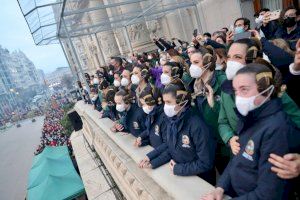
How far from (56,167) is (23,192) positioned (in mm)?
11785

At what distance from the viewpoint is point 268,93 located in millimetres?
1959

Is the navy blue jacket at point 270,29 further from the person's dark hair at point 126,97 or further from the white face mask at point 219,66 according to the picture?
the person's dark hair at point 126,97

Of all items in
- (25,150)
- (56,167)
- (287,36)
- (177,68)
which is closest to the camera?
(177,68)

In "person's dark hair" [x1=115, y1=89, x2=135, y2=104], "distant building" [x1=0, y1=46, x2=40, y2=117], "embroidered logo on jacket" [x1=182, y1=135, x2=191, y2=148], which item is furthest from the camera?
"distant building" [x1=0, y1=46, x2=40, y2=117]

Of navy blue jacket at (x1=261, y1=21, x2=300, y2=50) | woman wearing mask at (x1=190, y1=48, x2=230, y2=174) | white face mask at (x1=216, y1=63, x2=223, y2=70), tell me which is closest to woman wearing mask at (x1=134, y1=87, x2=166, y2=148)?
woman wearing mask at (x1=190, y1=48, x2=230, y2=174)

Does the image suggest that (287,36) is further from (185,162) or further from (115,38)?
(115,38)

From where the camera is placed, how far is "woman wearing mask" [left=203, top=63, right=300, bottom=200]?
1.74 metres

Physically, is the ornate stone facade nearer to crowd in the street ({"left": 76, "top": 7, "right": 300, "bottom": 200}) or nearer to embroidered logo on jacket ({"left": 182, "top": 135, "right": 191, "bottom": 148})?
crowd in the street ({"left": 76, "top": 7, "right": 300, "bottom": 200})

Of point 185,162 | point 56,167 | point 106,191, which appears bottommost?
point 56,167

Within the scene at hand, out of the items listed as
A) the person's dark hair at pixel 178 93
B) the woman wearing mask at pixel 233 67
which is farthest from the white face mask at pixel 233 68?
the person's dark hair at pixel 178 93

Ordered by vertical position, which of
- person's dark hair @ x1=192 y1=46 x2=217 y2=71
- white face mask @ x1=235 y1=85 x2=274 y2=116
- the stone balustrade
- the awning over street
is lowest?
the awning over street

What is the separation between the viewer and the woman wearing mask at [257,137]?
1744 mm

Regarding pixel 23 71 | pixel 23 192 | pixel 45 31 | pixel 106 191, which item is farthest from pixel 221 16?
pixel 23 71

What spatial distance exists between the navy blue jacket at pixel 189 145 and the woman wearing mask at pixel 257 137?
0.39 m
